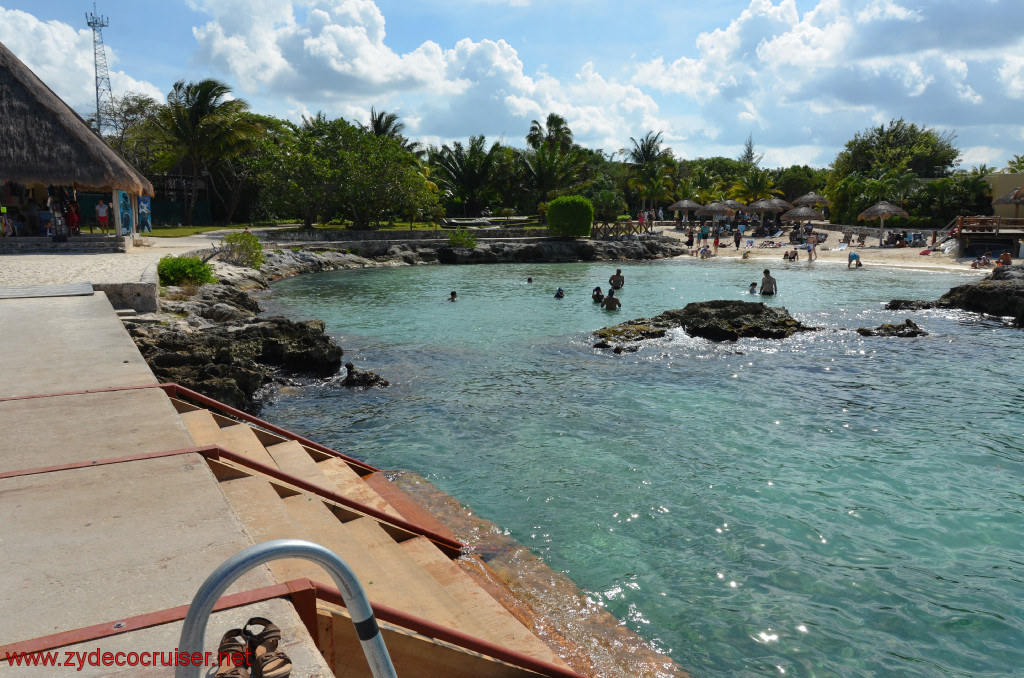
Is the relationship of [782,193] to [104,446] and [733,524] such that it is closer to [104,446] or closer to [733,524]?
[733,524]

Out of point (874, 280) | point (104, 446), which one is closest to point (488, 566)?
point (104, 446)

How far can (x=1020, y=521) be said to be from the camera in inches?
280

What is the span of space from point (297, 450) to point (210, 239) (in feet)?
97.5

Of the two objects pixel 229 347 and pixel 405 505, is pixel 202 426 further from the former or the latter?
pixel 229 347

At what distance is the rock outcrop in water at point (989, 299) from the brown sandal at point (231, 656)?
2201 cm

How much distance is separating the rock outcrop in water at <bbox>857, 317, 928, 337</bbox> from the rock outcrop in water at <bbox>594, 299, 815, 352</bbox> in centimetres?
133

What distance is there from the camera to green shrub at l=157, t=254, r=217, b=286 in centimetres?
1841

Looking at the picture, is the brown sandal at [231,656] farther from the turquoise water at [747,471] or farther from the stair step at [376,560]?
the turquoise water at [747,471]

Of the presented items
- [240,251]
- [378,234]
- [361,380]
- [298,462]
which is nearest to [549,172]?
[378,234]

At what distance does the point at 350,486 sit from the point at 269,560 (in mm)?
5103

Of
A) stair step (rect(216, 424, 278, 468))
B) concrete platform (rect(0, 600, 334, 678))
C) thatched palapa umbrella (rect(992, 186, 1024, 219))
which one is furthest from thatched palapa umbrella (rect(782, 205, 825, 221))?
concrete platform (rect(0, 600, 334, 678))

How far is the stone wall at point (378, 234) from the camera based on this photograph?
122 feet

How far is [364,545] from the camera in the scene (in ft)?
16.9

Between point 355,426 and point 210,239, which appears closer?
point 355,426
